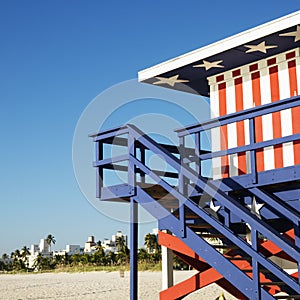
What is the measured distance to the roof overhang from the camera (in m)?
9.78

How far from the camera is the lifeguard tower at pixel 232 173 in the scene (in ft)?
26.1

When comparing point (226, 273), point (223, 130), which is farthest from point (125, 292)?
point (226, 273)

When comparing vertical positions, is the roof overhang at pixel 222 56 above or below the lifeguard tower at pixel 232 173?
above

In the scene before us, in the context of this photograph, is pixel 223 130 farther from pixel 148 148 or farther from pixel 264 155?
pixel 148 148

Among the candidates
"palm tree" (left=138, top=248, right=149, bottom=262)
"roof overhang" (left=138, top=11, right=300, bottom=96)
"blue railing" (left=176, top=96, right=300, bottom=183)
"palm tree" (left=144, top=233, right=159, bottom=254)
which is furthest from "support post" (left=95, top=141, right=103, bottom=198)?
"palm tree" (left=144, top=233, right=159, bottom=254)

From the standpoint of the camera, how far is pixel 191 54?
433 inches

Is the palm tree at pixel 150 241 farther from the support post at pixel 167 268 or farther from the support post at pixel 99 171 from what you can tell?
the support post at pixel 99 171

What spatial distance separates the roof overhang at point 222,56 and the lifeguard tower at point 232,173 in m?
0.02

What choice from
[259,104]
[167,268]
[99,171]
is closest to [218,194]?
[99,171]

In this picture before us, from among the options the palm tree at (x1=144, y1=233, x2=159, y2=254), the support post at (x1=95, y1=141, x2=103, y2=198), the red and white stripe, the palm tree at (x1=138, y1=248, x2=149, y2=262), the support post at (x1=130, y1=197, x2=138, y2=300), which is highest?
the red and white stripe

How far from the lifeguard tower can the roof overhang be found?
0.7 inches

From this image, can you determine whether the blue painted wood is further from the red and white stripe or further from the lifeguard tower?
the red and white stripe

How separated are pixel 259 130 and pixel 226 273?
3.53m

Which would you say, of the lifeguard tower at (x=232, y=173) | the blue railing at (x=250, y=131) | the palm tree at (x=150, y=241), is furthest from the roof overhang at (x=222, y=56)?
the palm tree at (x=150, y=241)
